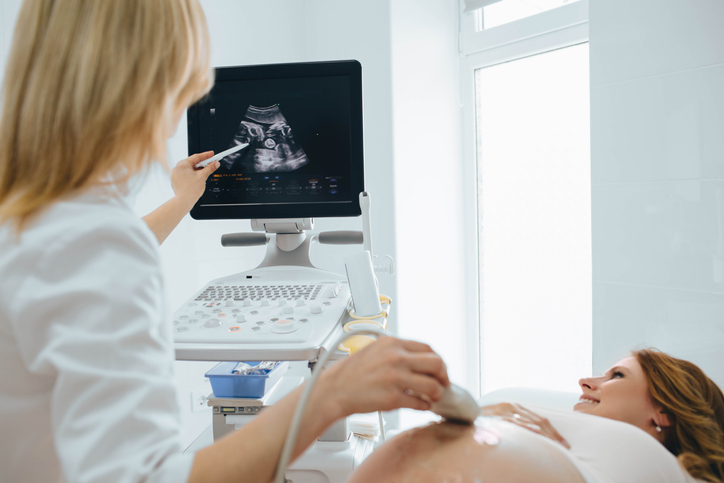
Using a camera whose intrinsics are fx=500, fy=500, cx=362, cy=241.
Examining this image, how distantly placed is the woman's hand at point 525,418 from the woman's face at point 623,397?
174mm

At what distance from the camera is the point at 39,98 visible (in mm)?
560

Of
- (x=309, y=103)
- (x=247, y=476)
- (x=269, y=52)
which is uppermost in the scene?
(x=269, y=52)

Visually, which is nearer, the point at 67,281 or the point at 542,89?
the point at 67,281

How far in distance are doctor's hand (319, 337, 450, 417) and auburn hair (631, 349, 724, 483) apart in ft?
2.10

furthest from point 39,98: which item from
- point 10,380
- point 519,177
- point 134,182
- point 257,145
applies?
point 519,177

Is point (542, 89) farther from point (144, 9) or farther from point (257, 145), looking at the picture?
point (144, 9)

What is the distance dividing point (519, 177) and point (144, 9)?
209 centimetres

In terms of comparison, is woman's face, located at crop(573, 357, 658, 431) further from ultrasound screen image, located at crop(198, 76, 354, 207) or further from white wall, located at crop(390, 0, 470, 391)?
white wall, located at crop(390, 0, 470, 391)

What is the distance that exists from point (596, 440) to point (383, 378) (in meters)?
0.50

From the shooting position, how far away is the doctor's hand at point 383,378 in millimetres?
531

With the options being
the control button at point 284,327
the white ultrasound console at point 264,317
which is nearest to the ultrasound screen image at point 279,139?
Result: the white ultrasound console at point 264,317

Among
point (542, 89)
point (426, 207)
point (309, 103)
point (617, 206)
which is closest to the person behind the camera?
point (309, 103)

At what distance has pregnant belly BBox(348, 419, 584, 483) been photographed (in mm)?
669

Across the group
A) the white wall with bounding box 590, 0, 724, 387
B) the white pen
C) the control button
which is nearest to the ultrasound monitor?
the white pen
